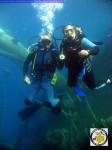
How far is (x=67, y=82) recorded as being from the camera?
5316mm

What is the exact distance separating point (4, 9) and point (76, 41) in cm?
135

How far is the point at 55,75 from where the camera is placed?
17.3ft

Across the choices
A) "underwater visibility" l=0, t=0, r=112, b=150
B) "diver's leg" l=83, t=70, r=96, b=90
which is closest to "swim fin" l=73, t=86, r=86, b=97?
"underwater visibility" l=0, t=0, r=112, b=150

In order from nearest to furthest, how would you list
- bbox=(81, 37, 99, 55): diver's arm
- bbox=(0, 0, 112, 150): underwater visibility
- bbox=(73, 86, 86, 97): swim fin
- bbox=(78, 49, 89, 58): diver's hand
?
bbox=(78, 49, 89, 58): diver's hand → bbox=(81, 37, 99, 55): diver's arm → bbox=(0, 0, 112, 150): underwater visibility → bbox=(73, 86, 86, 97): swim fin

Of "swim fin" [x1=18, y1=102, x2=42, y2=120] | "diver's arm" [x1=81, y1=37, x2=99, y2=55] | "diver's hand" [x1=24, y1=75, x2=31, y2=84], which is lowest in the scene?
"swim fin" [x1=18, y1=102, x2=42, y2=120]

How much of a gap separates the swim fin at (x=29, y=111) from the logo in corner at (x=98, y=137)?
93 cm

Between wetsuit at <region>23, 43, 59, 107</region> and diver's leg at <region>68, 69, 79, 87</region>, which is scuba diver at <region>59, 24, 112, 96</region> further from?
wetsuit at <region>23, 43, 59, 107</region>

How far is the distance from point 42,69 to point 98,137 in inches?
54.1

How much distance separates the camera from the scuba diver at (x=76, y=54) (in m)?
5.06

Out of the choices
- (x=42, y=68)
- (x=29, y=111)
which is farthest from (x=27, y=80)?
(x=29, y=111)

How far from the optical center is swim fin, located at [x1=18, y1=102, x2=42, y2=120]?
5.31m

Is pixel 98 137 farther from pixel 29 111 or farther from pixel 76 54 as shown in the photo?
pixel 76 54

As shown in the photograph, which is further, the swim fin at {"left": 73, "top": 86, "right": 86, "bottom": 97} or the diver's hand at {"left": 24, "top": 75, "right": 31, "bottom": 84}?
the swim fin at {"left": 73, "top": 86, "right": 86, "bottom": 97}

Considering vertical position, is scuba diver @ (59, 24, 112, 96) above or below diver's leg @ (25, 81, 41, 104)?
above
